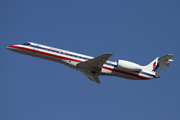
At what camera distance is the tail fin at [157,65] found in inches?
1194

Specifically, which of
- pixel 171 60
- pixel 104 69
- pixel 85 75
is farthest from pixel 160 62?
pixel 85 75

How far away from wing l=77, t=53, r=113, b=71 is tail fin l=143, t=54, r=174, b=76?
6.39 meters

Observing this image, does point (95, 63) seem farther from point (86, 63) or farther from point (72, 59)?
point (72, 59)

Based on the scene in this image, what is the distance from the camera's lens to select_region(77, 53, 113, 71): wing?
27.3 m

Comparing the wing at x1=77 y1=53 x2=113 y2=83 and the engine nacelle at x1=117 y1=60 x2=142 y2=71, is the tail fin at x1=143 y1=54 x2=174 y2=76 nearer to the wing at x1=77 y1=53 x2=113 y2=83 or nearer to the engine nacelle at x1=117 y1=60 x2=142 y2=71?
the engine nacelle at x1=117 y1=60 x2=142 y2=71

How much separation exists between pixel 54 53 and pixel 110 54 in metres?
7.69

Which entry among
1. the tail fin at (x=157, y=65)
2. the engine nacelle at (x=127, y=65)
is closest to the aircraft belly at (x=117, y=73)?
the engine nacelle at (x=127, y=65)

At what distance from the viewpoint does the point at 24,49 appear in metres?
29.7

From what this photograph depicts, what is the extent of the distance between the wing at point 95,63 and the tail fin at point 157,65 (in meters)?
6.39

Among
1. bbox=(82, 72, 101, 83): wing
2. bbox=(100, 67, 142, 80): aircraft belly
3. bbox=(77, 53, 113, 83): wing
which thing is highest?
bbox=(77, 53, 113, 83): wing

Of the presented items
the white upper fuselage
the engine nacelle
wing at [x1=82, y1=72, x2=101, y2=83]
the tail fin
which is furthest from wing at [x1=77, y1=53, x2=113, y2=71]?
the tail fin

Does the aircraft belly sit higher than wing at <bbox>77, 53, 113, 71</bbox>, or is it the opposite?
wing at <bbox>77, 53, 113, 71</bbox>

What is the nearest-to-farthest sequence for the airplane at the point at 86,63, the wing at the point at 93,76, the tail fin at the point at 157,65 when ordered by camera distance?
the airplane at the point at 86,63, the tail fin at the point at 157,65, the wing at the point at 93,76

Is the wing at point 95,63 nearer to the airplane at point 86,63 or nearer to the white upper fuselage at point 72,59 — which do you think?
the airplane at point 86,63
